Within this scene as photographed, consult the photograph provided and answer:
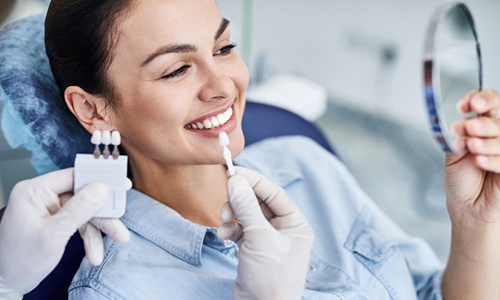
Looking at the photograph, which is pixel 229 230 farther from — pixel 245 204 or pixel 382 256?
pixel 382 256

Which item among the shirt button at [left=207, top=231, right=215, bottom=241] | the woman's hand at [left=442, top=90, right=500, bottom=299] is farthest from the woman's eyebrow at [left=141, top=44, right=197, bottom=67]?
the woman's hand at [left=442, top=90, right=500, bottom=299]

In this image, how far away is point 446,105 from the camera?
0.85 meters

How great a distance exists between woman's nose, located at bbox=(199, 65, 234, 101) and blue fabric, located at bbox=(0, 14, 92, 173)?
0.33 m

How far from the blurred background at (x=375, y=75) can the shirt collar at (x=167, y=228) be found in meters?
1.28

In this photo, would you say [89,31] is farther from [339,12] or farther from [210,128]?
[339,12]

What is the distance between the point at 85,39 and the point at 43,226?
1.24ft

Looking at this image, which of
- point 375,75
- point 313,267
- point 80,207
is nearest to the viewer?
point 80,207

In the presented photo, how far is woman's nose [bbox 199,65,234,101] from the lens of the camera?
0.99 meters

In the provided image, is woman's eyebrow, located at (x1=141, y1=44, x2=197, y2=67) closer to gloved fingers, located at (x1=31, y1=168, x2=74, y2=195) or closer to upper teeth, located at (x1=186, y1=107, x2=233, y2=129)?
upper teeth, located at (x1=186, y1=107, x2=233, y2=129)

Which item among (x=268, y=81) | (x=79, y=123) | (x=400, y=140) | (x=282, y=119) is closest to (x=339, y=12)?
(x=400, y=140)

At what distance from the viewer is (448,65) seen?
897mm

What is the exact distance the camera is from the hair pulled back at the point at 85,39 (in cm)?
94

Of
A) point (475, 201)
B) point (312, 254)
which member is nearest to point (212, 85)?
point (312, 254)

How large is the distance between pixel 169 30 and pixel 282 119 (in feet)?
2.29
